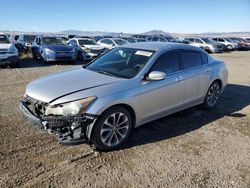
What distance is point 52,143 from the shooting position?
4.24 m

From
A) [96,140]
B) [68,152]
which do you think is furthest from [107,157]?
[68,152]

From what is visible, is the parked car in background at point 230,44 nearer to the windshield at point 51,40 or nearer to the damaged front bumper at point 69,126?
the windshield at point 51,40

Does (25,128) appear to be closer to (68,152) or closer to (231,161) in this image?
(68,152)

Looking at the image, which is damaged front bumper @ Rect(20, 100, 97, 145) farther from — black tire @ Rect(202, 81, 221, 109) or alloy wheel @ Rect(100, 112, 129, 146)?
black tire @ Rect(202, 81, 221, 109)

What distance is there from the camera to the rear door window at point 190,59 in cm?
528

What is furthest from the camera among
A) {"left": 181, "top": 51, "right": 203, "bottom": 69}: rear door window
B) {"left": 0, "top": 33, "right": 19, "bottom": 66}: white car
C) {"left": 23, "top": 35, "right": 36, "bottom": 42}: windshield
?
{"left": 23, "top": 35, "right": 36, "bottom": 42}: windshield

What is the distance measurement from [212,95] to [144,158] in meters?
3.09

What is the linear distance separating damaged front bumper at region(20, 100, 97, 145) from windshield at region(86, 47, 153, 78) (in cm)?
110

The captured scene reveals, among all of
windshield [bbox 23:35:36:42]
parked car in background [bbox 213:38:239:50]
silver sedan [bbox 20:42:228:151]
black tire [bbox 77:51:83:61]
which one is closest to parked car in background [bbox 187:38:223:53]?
parked car in background [bbox 213:38:239:50]

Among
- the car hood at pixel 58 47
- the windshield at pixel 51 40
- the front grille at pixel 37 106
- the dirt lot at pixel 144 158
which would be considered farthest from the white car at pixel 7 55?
the front grille at pixel 37 106

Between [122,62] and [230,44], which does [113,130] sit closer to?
[122,62]

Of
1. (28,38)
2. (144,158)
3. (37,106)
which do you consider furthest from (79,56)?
(144,158)

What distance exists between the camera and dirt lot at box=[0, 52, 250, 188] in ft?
11.0

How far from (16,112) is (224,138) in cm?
427
